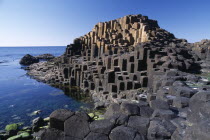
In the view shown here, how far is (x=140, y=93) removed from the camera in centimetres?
977

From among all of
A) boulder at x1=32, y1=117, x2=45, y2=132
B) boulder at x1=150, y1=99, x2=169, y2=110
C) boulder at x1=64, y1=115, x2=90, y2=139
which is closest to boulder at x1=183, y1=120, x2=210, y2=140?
boulder at x1=150, y1=99, x2=169, y2=110

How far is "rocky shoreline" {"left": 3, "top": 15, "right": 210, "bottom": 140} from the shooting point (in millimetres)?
3439

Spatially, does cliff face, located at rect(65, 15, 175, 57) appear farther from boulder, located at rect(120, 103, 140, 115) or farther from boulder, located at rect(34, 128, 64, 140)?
boulder, located at rect(34, 128, 64, 140)

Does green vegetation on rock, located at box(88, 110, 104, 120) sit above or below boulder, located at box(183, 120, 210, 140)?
below

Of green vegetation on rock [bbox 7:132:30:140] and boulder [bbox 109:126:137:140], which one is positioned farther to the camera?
green vegetation on rock [bbox 7:132:30:140]

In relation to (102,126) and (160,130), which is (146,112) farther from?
(102,126)

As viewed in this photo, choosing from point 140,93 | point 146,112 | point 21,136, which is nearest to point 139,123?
point 146,112

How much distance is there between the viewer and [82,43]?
3575cm

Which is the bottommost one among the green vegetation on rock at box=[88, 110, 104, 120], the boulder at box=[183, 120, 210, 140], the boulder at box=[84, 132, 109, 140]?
the green vegetation on rock at box=[88, 110, 104, 120]

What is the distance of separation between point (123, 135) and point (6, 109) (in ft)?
43.5

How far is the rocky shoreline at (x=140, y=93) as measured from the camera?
3.44 m

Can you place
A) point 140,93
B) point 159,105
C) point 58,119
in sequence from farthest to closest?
point 140,93, point 159,105, point 58,119

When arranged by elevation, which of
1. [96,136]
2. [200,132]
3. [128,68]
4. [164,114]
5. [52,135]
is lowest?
[52,135]

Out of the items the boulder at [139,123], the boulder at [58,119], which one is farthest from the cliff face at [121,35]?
the boulder at [139,123]
